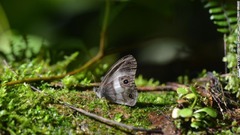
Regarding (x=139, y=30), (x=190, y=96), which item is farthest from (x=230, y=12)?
(x=139, y=30)

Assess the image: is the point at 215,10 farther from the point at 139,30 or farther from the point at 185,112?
the point at 139,30

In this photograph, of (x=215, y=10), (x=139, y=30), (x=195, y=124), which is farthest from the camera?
(x=139, y=30)

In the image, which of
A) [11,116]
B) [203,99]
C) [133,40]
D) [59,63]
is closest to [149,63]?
A: [133,40]

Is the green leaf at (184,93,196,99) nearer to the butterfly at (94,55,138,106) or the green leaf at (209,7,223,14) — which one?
the butterfly at (94,55,138,106)

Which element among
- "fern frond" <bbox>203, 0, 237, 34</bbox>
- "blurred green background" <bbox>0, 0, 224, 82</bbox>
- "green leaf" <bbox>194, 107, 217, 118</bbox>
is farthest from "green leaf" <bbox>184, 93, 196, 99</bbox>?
"blurred green background" <bbox>0, 0, 224, 82</bbox>

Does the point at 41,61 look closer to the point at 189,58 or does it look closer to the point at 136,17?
the point at 189,58

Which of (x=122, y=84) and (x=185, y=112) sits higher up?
(x=122, y=84)

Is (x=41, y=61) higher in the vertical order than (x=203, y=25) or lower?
lower
